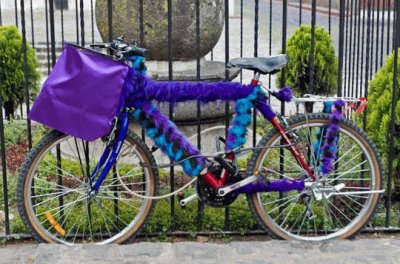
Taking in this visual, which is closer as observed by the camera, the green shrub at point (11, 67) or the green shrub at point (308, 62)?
the green shrub at point (11, 67)

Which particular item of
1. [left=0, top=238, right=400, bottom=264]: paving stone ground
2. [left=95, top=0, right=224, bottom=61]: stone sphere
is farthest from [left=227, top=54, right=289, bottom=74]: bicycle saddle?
[left=95, top=0, right=224, bottom=61]: stone sphere

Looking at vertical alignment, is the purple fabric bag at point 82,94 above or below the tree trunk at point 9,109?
above

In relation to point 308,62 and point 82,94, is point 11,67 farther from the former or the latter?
point 82,94

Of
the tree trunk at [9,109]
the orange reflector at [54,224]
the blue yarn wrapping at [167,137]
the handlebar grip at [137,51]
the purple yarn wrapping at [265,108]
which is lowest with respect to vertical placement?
the orange reflector at [54,224]

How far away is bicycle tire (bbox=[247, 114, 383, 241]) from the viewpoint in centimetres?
412

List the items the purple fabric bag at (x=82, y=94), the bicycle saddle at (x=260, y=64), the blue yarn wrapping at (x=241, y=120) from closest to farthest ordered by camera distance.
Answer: the purple fabric bag at (x=82, y=94)
the bicycle saddle at (x=260, y=64)
the blue yarn wrapping at (x=241, y=120)

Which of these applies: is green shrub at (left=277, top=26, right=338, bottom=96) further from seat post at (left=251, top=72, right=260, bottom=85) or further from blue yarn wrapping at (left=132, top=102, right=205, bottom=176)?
blue yarn wrapping at (left=132, top=102, right=205, bottom=176)

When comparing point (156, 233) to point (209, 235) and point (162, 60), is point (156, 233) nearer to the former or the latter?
point (209, 235)

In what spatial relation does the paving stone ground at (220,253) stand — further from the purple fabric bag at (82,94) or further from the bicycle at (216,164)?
the purple fabric bag at (82,94)

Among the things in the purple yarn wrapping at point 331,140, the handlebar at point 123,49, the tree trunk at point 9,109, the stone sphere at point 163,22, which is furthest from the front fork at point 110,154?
the tree trunk at point 9,109

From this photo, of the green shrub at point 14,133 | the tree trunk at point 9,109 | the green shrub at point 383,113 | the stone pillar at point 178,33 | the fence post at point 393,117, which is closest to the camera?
the fence post at point 393,117

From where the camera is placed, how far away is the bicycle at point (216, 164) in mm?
3967

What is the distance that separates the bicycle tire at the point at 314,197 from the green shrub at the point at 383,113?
0.24 meters

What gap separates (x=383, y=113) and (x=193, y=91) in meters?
1.55
